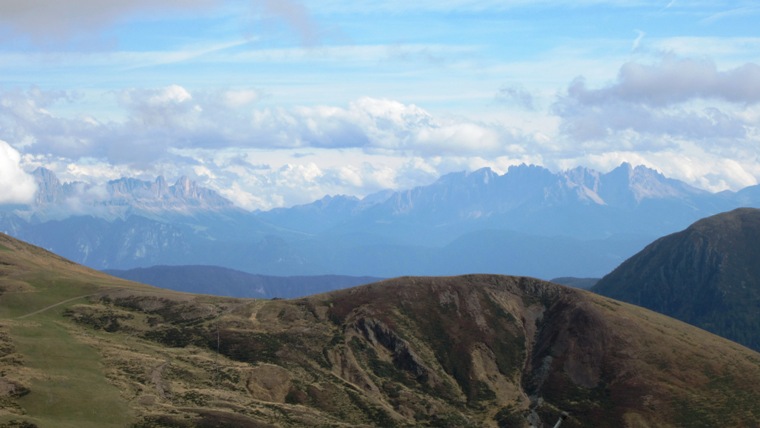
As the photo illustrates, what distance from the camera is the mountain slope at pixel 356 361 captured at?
416 ft

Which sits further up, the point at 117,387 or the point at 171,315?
the point at 171,315

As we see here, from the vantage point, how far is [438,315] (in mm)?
191250

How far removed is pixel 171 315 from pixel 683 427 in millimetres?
121615

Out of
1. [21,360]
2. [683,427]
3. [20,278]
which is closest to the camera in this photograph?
[21,360]

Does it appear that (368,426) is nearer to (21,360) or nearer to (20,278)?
(21,360)

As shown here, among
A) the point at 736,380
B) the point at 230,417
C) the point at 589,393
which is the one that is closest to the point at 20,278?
the point at 230,417

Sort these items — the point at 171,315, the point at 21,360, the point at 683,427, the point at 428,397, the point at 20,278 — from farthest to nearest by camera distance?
the point at 20,278, the point at 171,315, the point at 428,397, the point at 683,427, the point at 21,360

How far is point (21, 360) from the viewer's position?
12531 cm

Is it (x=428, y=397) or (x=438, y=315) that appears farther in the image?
(x=438, y=315)

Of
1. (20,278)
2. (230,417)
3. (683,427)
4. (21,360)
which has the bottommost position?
(683,427)

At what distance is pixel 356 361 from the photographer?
167250mm

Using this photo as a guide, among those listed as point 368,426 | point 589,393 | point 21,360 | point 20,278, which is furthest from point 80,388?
point 589,393

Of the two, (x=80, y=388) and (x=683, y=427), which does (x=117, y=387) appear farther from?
(x=683, y=427)

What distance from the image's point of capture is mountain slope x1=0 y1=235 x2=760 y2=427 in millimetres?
126812
